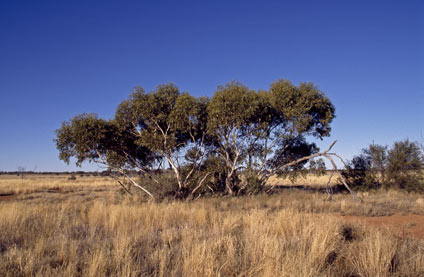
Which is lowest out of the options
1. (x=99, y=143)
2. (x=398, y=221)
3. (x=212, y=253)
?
(x=398, y=221)

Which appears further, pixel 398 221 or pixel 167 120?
pixel 167 120

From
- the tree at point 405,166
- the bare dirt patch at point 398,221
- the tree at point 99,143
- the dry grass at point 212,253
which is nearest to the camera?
the dry grass at point 212,253

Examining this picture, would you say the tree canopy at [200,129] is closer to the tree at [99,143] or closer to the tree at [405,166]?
the tree at [99,143]

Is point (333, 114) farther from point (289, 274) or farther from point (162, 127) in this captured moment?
point (289, 274)

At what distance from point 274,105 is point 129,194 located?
36.9 ft

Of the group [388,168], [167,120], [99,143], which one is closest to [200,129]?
[167,120]

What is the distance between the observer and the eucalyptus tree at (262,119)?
1369 cm

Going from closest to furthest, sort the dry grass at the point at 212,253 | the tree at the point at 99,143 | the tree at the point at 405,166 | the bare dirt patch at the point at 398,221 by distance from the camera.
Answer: the dry grass at the point at 212,253 → the bare dirt patch at the point at 398,221 → the tree at the point at 99,143 → the tree at the point at 405,166

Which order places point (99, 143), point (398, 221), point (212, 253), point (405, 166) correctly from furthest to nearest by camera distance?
point (405, 166) → point (99, 143) → point (398, 221) → point (212, 253)

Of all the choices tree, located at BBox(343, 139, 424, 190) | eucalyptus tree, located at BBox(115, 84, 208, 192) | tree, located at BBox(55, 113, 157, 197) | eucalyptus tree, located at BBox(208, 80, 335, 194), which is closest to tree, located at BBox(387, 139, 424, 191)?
tree, located at BBox(343, 139, 424, 190)

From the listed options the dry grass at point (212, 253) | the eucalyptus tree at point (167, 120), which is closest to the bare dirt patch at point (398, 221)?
the dry grass at point (212, 253)

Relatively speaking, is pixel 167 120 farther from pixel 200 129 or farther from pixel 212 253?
pixel 212 253

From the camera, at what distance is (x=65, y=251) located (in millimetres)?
4508

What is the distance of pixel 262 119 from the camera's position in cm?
1524
